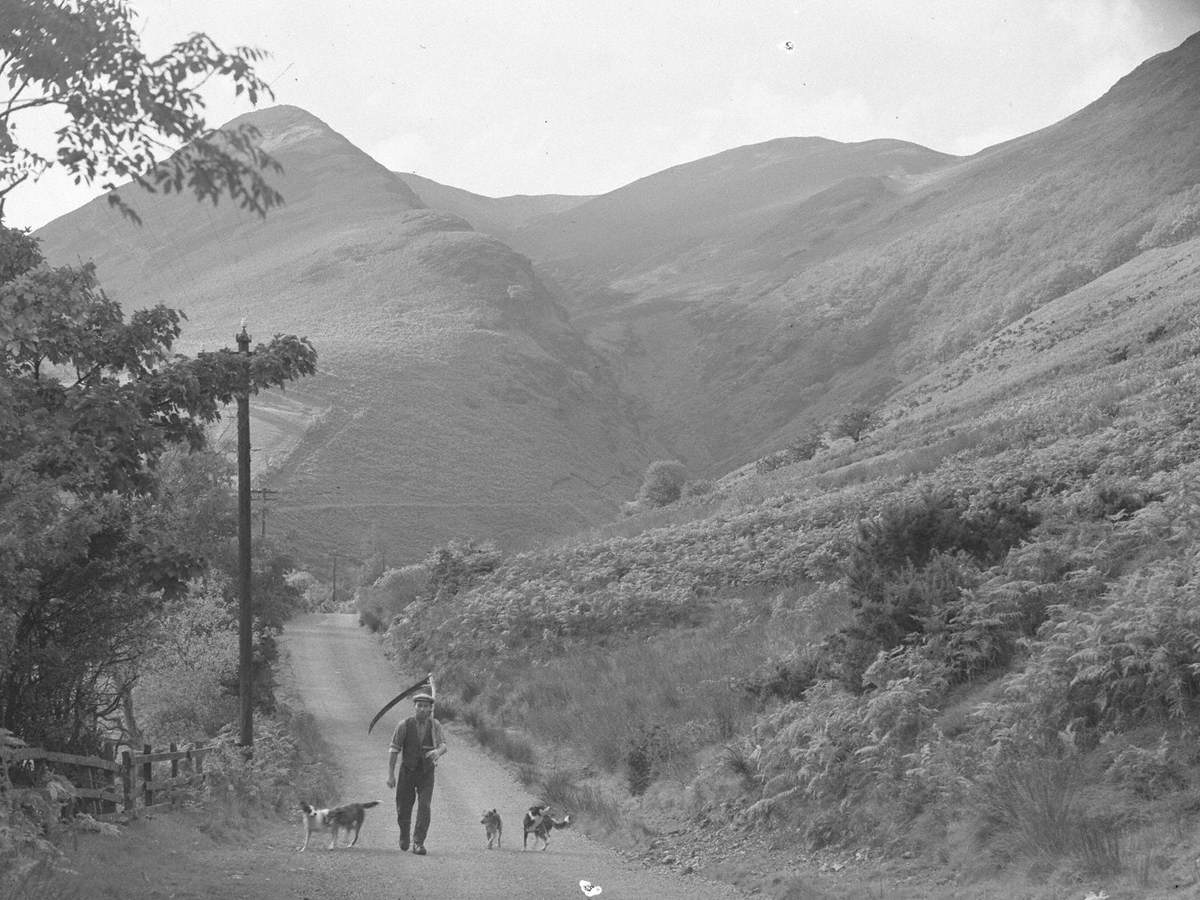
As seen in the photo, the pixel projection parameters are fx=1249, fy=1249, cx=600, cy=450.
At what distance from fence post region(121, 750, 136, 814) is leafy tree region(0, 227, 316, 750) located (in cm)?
56

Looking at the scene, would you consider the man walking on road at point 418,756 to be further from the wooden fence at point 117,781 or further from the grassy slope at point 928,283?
the grassy slope at point 928,283

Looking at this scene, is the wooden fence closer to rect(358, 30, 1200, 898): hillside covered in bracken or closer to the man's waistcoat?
the man's waistcoat

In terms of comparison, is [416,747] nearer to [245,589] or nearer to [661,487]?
[245,589]

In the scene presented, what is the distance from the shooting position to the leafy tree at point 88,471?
10.9 meters

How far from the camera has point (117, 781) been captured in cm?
1352

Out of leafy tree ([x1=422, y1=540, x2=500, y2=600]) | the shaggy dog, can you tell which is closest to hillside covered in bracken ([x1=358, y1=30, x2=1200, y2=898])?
leafy tree ([x1=422, y1=540, x2=500, y2=600])

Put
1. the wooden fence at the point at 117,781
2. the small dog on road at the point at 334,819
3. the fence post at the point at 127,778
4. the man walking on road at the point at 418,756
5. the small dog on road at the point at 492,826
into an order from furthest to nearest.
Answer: the small dog on road at the point at 492,826, the small dog on road at the point at 334,819, the man walking on road at the point at 418,756, the fence post at the point at 127,778, the wooden fence at the point at 117,781

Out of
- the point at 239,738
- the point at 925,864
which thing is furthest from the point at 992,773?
the point at 239,738

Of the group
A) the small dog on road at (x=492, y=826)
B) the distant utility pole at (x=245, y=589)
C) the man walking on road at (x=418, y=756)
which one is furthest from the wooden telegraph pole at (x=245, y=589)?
the man walking on road at (x=418, y=756)

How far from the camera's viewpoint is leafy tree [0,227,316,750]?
1091 cm

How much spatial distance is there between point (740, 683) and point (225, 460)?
17.9 meters

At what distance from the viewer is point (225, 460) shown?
31.3 metres

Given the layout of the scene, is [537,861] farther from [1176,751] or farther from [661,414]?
[661,414]

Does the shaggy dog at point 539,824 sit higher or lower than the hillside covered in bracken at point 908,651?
lower
